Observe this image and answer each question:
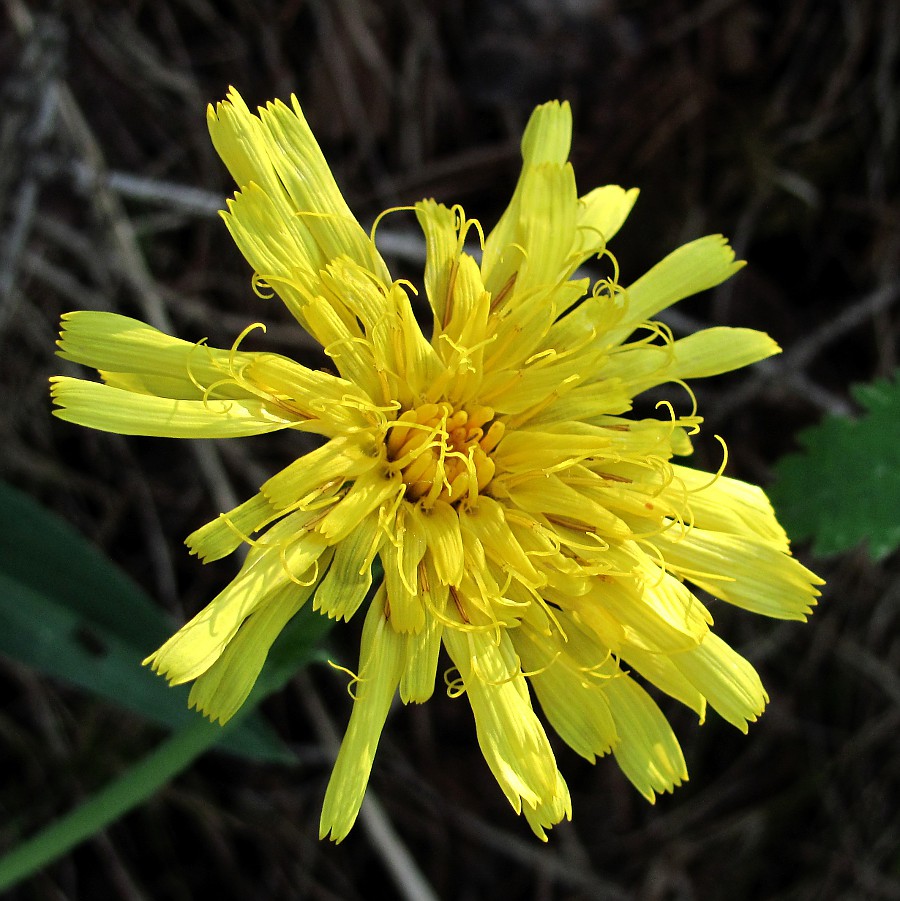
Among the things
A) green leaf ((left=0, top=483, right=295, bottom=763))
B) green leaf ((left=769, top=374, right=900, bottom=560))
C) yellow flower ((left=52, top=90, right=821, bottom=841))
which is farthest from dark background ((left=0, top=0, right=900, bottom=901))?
yellow flower ((left=52, top=90, right=821, bottom=841))

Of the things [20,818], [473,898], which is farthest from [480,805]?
[20,818]

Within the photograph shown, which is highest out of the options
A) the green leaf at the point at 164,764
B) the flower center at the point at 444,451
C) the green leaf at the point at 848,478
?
the flower center at the point at 444,451

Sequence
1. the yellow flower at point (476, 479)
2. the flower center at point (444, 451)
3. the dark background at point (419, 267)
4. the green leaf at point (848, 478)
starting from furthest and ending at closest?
the dark background at point (419, 267)
the green leaf at point (848, 478)
the flower center at point (444, 451)
the yellow flower at point (476, 479)

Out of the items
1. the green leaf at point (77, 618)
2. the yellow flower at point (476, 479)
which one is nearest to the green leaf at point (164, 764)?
the yellow flower at point (476, 479)

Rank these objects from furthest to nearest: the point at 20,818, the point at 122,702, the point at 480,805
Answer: the point at 480,805 → the point at 20,818 → the point at 122,702

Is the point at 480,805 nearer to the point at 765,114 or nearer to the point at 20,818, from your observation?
the point at 20,818

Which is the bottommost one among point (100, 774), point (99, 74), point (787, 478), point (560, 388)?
point (100, 774)

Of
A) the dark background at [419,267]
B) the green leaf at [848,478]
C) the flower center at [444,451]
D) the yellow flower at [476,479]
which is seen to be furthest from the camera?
the dark background at [419,267]

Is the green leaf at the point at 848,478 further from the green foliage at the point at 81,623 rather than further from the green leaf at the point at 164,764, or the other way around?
the green foliage at the point at 81,623
